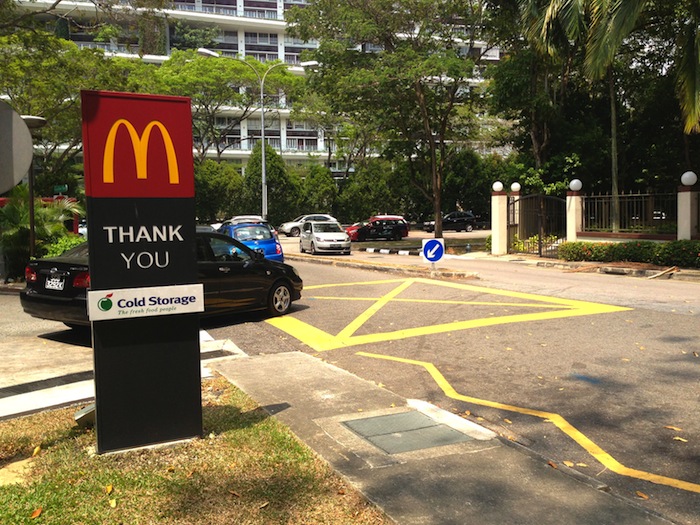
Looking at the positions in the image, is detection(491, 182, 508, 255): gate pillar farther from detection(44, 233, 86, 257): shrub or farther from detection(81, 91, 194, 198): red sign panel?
detection(81, 91, 194, 198): red sign panel

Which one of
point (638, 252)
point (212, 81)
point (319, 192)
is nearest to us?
point (638, 252)

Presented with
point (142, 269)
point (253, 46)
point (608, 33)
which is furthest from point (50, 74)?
point (253, 46)

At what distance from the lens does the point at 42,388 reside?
667cm

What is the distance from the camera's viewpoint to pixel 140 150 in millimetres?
4562

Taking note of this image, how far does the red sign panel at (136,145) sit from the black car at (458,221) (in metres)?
43.9

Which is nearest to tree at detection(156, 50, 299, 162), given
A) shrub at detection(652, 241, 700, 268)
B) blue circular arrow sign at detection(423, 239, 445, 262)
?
shrub at detection(652, 241, 700, 268)

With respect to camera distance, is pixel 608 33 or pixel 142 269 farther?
pixel 608 33

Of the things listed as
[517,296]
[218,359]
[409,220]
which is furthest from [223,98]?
[218,359]

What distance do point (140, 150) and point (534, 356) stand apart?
5497 millimetres

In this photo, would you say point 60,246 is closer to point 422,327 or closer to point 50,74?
point 422,327

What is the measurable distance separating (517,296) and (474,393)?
278 inches

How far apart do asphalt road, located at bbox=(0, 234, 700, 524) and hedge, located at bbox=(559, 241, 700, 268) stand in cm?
479

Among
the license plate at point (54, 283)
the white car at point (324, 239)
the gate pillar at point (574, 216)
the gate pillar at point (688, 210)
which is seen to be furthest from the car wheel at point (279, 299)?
the white car at point (324, 239)

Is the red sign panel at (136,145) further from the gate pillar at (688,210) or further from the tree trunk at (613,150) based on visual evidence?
the tree trunk at (613,150)
